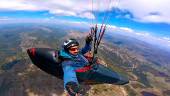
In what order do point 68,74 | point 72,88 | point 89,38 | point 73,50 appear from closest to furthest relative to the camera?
point 72,88 < point 68,74 < point 73,50 < point 89,38

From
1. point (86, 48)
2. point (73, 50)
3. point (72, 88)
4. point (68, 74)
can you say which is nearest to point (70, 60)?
point (73, 50)

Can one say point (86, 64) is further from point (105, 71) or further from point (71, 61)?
point (105, 71)

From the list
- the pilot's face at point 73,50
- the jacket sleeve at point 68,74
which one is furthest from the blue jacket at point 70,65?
the pilot's face at point 73,50

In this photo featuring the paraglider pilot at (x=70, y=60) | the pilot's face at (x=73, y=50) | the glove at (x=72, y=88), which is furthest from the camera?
the pilot's face at (x=73, y=50)

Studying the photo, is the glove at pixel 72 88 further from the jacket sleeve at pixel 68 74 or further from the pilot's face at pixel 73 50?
the pilot's face at pixel 73 50

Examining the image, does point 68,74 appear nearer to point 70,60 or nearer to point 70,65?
point 70,65

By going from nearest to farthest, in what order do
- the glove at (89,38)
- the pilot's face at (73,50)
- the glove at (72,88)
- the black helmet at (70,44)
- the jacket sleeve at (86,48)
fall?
the glove at (72,88), the black helmet at (70,44), the pilot's face at (73,50), the glove at (89,38), the jacket sleeve at (86,48)

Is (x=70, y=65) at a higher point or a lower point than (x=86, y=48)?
higher

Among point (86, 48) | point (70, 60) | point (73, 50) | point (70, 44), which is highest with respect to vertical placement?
point (70, 44)

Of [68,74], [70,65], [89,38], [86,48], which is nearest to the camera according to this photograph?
[68,74]
